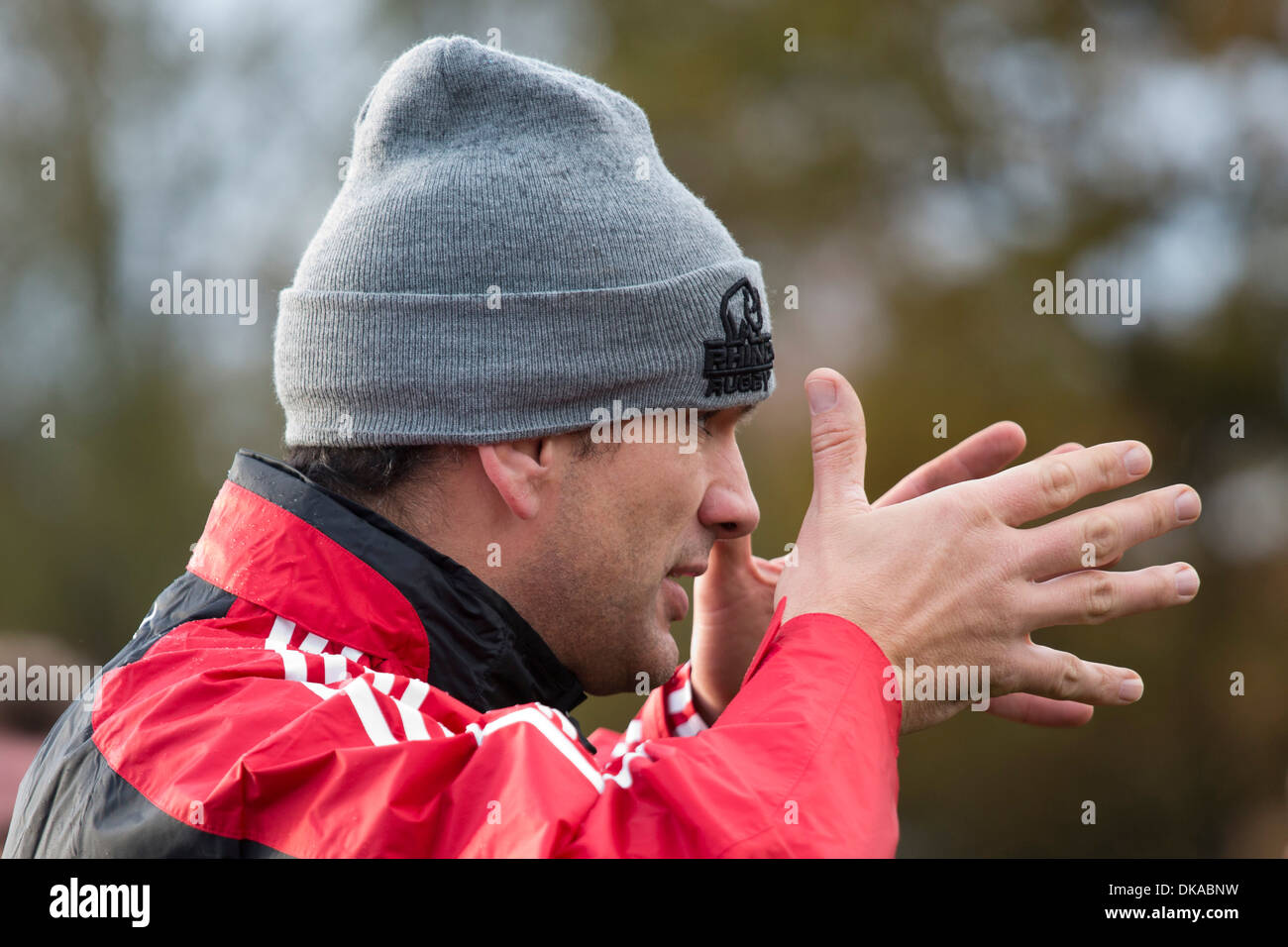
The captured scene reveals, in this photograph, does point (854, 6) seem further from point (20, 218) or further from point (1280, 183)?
point (20, 218)

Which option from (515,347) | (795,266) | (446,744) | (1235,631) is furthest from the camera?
(795,266)

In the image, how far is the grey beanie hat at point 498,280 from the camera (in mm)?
2082

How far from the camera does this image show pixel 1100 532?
1791mm

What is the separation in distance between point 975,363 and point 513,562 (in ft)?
22.4

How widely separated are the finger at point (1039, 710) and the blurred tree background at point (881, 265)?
17.2 feet

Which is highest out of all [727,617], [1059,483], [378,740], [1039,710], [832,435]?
[832,435]

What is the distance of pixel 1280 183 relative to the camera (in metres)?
7.71

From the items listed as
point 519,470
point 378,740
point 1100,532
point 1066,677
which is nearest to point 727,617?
point 519,470

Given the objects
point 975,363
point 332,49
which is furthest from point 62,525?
point 975,363

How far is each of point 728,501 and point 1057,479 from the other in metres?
0.66

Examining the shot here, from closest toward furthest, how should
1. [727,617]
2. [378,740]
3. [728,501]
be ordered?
[378,740]
[728,501]
[727,617]

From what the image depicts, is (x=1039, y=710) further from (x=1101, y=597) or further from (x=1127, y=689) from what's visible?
(x=1101, y=597)

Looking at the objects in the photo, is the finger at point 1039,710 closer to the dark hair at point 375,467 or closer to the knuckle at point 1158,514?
the knuckle at point 1158,514

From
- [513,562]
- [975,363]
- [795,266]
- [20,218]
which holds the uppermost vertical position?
[20,218]
